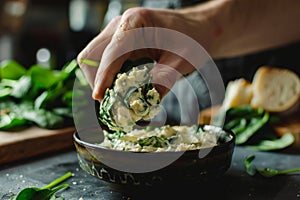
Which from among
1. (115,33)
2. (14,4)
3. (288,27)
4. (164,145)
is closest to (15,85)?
(115,33)

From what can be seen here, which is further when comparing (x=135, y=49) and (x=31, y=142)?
(x=31, y=142)

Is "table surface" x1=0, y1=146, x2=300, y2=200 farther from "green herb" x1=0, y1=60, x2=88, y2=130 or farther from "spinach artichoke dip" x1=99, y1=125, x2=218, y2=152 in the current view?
"green herb" x1=0, y1=60, x2=88, y2=130

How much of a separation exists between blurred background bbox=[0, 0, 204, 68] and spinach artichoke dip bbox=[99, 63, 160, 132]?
78.7 inches

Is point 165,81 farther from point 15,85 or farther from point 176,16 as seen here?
point 15,85

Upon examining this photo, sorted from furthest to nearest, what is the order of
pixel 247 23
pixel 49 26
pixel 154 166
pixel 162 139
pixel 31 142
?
pixel 49 26
pixel 247 23
pixel 31 142
pixel 162 139
pixel 154 166

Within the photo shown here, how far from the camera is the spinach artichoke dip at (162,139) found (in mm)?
904

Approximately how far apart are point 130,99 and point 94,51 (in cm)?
19

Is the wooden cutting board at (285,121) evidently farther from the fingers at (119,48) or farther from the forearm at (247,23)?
the fingers at (119,48)

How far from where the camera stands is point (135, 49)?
1038mm

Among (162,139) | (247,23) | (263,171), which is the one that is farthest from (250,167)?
(247,23)

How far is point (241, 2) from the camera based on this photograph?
1455 mm

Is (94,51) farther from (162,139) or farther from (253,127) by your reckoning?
(253,127)

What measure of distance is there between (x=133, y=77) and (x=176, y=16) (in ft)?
1.05

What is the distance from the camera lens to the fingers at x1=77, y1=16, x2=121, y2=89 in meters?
1.03
